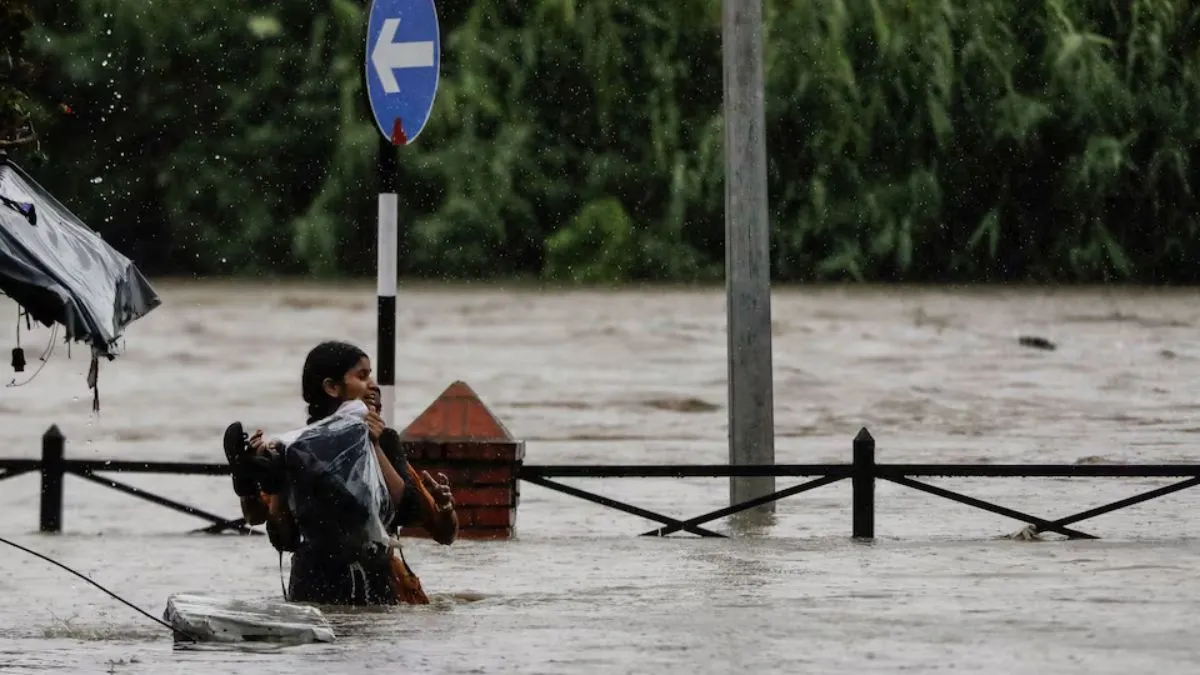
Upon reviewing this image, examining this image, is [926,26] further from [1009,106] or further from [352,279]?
[352,279]

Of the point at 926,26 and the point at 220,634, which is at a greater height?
the point at 926,26

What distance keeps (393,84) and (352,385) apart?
394 cm

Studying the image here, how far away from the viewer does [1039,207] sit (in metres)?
44.2

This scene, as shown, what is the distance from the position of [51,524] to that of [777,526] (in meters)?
4.93

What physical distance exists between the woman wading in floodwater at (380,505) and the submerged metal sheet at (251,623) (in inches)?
8.1

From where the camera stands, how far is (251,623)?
34.2 ft

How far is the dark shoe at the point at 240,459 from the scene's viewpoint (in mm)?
10062

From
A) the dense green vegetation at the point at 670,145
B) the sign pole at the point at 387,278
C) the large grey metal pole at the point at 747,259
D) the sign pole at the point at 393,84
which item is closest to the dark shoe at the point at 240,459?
the sign pole at the point at 387,278

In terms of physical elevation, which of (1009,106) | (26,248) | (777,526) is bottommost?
(777,526)

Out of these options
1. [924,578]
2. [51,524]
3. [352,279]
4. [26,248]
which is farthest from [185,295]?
[26,248]

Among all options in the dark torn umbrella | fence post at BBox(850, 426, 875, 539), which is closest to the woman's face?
the dark torn umbrella

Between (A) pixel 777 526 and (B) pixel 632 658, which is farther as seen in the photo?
(A) pixel 777 526

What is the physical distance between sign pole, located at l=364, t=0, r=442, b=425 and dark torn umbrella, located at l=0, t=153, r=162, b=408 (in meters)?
3.73

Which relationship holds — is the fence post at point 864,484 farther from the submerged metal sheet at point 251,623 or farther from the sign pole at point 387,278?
the submerged metal sheet at point 251,623
